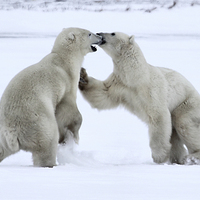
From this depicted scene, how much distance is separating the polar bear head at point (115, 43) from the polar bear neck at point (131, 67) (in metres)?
0.04

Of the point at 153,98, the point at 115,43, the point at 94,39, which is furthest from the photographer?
the point at 115,43

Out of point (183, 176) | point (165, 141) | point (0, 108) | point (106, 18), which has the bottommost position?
point (106, 18)

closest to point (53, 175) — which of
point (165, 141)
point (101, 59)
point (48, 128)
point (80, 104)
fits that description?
point (48, 128)

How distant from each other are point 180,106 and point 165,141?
1.75 ft

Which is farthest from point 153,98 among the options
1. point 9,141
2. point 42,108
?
point 9,141

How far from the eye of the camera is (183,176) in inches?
120

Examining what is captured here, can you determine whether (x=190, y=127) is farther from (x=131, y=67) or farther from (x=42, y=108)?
(x=42, y=108)

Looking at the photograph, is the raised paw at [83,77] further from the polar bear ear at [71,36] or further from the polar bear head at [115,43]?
the polar bear ear at [71,36]

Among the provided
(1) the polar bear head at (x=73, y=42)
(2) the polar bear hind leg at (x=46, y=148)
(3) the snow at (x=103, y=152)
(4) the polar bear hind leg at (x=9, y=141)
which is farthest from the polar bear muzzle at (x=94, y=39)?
(4) the polar bear hind leg at (x=9, y=141)

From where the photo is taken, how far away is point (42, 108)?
11.6 ft

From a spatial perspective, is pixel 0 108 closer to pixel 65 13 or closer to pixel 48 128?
pixel 48 128

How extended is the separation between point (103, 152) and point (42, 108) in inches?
62.2

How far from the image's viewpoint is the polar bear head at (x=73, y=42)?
4359 millimetres

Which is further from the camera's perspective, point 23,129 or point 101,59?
point 101,59
